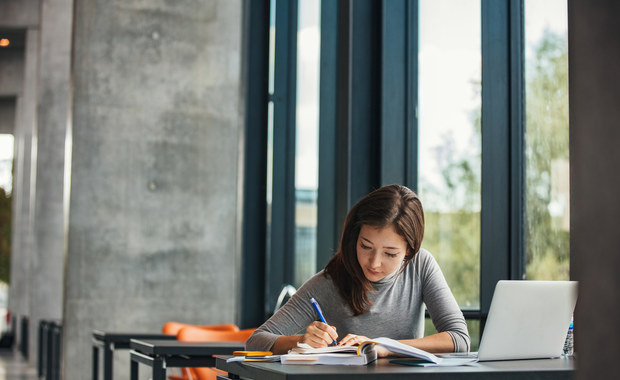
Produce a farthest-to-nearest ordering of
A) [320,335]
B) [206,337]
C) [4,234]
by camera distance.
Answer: [4,234]
[206,337]
[320,335]

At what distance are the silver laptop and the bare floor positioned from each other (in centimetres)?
827

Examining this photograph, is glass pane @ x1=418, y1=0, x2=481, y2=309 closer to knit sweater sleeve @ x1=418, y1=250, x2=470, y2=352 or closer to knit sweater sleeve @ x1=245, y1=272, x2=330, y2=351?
knit sweater sleeve @ x1=418, y1=250, x2=470, y2=352

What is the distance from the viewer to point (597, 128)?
2.20 feet

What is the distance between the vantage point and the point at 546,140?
3.28 m

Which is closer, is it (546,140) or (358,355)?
(358,355)

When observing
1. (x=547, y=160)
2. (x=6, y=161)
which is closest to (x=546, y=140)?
(x=547, y=160)

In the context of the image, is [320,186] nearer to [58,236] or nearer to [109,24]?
[109,24]

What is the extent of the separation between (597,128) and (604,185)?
5cm

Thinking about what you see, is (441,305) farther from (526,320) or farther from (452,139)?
(452,139)

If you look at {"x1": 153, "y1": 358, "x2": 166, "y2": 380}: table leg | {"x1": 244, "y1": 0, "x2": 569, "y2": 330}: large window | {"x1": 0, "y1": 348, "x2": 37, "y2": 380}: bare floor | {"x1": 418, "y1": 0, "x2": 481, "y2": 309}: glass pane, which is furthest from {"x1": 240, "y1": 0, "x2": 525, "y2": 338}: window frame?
{"x1": 0, "y1": 348, "x2": 37, "y2": 380}: bare floor

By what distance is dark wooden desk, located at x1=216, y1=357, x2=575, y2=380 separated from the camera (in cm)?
159

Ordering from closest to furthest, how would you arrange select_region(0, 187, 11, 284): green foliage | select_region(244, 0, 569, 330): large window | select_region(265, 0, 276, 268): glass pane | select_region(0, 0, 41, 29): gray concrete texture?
select_region(244, 0, 569, 330): large window, select_region(265, 0, 276, 268): glass pane, select_region(0, 0, 41, 29): gray concrete texture, select_region(0, 187, 11, 284): green foliage

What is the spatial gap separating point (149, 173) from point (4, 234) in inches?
674

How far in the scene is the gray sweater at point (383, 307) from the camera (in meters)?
2.56
